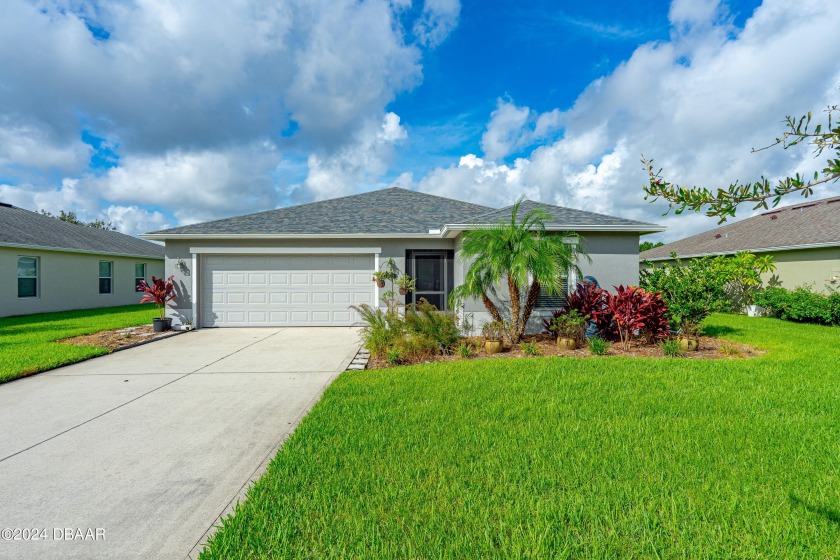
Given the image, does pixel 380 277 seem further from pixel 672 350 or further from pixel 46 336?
pixel 46 336

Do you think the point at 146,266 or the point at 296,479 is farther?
the point at 146,266

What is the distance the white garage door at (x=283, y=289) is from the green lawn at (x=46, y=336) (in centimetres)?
309

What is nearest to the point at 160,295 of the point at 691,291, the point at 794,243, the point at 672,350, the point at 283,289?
the point at 283,289

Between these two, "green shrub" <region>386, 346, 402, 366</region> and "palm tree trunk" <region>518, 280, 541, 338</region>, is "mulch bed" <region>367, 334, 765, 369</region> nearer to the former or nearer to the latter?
"green shrub" <region>386, 346, 402, 366</region>

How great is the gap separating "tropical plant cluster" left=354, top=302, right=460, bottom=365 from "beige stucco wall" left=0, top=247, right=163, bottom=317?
15.3 meters

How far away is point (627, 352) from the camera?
25.8 ft

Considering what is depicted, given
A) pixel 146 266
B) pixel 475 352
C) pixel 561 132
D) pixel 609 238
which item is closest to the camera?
pixel 475 352

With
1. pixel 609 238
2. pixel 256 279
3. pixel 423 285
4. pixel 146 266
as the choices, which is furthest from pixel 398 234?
pixel 146 266

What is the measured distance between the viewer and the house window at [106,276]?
1788 cm

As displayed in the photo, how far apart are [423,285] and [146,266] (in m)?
17.6

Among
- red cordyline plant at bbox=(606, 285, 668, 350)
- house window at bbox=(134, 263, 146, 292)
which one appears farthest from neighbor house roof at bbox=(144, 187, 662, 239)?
house window at bbox=(134, 263, 146, 292)

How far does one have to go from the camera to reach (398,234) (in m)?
11.8

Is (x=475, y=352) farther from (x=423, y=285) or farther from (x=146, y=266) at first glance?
(x=146, y=266)

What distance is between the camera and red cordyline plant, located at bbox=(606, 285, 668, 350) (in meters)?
8.09
